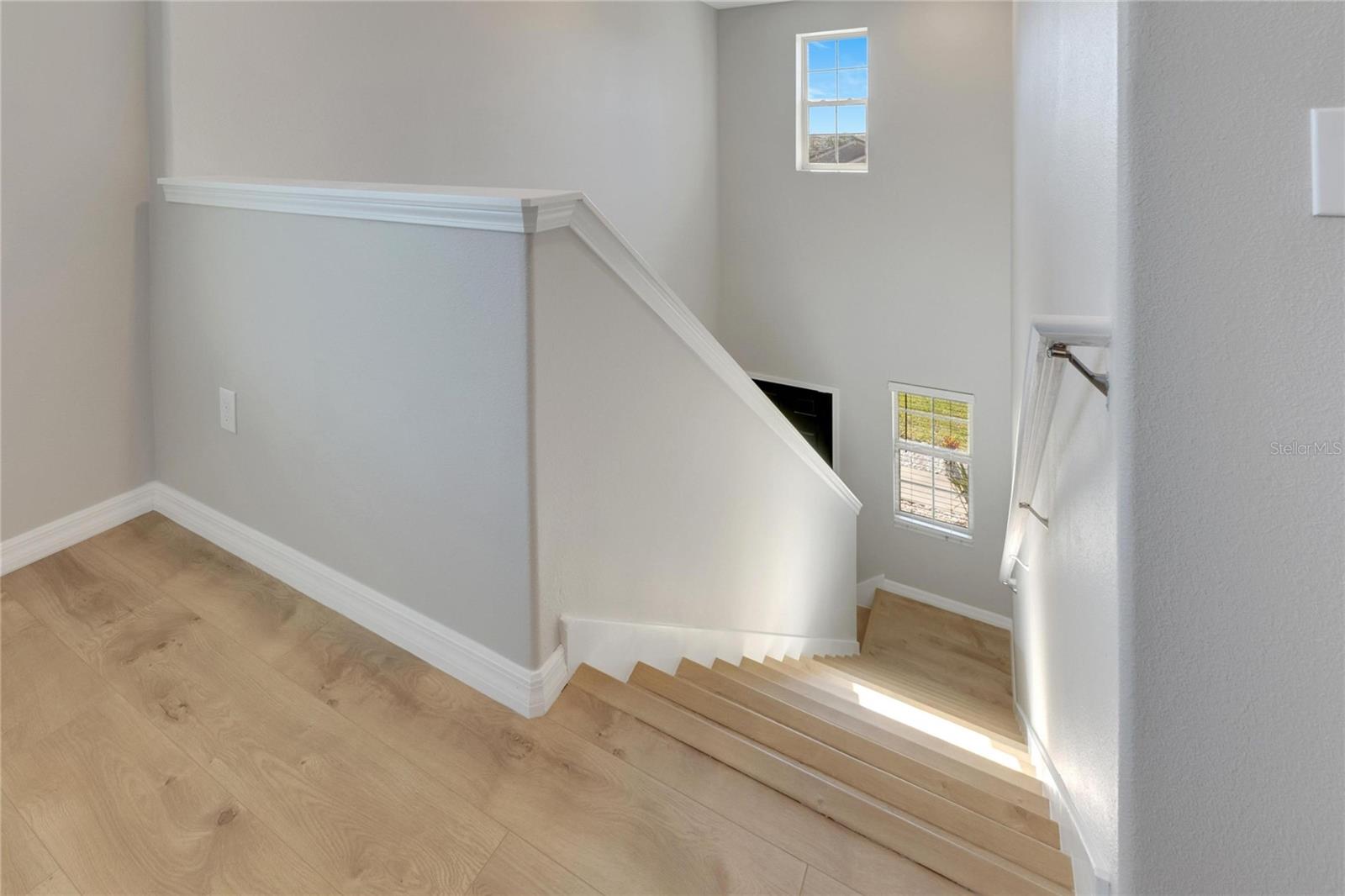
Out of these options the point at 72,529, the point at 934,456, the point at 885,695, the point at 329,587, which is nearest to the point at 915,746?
the point at 885,695

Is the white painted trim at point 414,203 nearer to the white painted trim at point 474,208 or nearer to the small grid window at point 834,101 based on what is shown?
the white painted trim at point 474,208

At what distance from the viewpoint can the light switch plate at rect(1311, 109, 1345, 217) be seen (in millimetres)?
1045

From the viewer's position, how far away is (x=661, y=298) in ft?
7.40

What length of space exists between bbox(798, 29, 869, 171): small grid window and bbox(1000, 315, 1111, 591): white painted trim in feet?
16.4

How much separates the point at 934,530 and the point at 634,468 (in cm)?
536

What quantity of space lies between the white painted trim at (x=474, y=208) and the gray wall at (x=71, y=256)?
23 cm

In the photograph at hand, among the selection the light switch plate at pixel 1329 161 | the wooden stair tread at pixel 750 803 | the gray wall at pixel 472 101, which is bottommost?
the wooden stair tread at pixel 750 803

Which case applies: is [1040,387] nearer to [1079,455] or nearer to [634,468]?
[1079,455]

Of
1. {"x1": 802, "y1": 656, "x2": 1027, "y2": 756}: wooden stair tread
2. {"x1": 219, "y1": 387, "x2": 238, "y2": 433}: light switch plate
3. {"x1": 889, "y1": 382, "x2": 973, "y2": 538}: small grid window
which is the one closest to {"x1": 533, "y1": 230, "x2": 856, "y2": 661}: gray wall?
{"x1": 802, "y1": 656, "x2": 1027, "y2": 756}: wooden stair tread

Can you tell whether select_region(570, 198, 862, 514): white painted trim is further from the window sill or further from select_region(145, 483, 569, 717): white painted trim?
the window sill

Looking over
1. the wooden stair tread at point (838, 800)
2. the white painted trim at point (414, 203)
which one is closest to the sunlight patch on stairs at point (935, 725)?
the wooden stair tread at point (838, 800)

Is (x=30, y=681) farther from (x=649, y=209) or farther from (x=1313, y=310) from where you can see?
(x=649, y=209)

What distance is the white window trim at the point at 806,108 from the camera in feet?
22.4

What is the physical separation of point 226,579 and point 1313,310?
266 centimetres
